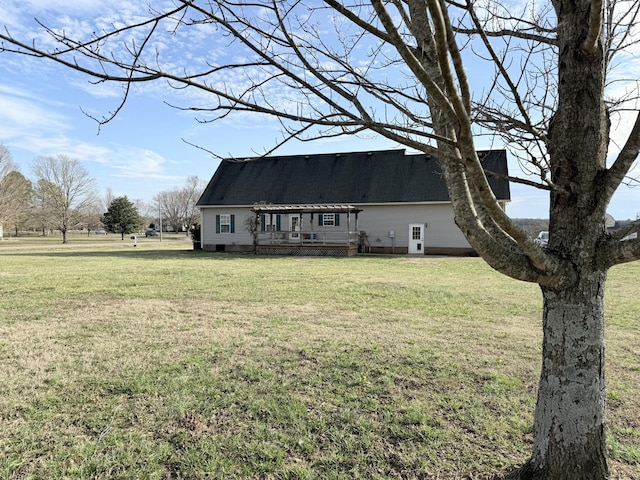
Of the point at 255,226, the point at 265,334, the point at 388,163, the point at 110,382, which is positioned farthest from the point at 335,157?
the point at 110,382

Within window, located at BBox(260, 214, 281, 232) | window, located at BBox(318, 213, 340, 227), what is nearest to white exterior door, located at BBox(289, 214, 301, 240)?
window, located at BBox(260, 214, 281, 232)

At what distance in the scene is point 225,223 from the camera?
25.4 m

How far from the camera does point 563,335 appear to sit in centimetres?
198

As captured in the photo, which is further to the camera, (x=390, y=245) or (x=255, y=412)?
(x=390, y=245)

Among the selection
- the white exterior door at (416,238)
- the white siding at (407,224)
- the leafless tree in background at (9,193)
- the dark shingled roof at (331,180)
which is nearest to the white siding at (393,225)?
the white siding at (407,224)

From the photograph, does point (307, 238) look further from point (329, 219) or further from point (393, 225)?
point (393, 225)

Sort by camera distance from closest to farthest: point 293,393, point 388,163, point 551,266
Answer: point 551,266 < point 293,393 < point 388,163

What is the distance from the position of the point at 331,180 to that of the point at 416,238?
21.7 ft

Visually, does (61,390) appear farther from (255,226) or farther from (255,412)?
(255,226)

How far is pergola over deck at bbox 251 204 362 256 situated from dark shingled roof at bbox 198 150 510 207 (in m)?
1.42

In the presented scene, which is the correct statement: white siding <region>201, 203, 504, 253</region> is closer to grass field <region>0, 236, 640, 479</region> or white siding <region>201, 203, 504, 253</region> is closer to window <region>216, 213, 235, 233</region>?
window <region>216, 213, 235, 233</region>

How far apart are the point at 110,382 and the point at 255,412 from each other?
1.64 metres

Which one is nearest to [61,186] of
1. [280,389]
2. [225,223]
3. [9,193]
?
[9,193]

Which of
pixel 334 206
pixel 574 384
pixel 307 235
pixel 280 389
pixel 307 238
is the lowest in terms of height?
pixel 280 389
